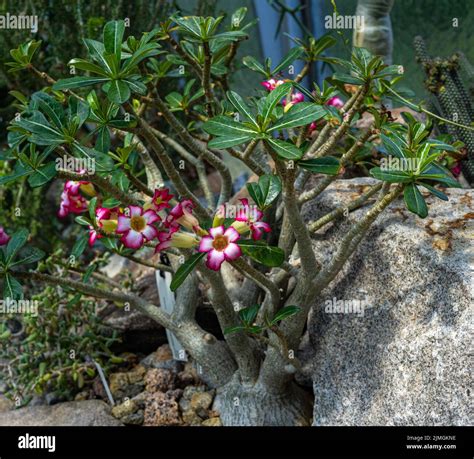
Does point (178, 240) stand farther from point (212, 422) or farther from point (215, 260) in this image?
point (212, 422)

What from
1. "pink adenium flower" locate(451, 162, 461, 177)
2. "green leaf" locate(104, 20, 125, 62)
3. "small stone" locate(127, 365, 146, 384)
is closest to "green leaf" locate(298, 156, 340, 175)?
"green leaf" locate(104, 20, 125, 62)

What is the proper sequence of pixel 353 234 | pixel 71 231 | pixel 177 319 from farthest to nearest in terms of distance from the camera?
pixel 71 231, pixel 177 319, pixel 353 234

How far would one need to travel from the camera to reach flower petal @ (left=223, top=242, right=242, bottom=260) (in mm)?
1292

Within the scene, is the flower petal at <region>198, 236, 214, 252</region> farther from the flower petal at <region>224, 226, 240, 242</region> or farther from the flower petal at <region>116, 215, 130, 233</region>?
the flower petal at <region>116, 215, 130, 233</region>

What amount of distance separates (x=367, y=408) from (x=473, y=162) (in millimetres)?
1007

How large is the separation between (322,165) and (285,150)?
0.47 feet

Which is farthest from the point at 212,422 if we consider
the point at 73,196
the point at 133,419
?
the point at 73,196

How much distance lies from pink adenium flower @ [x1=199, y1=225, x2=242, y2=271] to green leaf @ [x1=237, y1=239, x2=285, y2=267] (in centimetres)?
4

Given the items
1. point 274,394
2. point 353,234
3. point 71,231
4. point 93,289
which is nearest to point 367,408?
point 274,394

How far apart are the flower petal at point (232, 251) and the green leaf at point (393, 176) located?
1.06 ft

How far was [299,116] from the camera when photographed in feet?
4.12

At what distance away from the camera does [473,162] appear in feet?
7.04

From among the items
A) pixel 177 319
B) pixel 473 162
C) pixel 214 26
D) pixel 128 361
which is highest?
pixel 214 26
